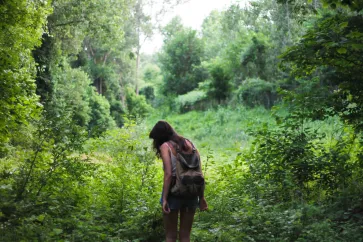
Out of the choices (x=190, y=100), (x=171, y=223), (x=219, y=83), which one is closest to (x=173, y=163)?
(x=171, y=223)

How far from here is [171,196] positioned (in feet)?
15.6

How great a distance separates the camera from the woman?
15.6 feet

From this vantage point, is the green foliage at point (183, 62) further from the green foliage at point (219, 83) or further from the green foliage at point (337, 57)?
the green foliage at point (337, 57)

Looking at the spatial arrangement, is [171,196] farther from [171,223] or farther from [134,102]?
[134,102]

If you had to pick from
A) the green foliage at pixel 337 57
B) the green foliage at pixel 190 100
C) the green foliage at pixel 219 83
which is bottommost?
the green foliage at pixel 190 100

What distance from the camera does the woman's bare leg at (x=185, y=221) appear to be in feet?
16.0

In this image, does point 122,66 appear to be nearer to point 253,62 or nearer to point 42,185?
point 253,62

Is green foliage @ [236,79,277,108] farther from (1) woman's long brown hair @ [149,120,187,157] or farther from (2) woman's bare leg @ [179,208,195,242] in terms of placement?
(2) woman's bare leg @ [179,208,195,242]

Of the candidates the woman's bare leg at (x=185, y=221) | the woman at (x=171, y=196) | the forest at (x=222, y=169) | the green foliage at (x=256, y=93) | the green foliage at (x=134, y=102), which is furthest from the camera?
the green foliage at (x=134, y=102)

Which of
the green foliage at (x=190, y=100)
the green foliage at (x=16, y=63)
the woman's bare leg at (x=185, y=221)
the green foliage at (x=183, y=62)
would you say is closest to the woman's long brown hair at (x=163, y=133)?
the woman's bare leg at (x=185, y=221)

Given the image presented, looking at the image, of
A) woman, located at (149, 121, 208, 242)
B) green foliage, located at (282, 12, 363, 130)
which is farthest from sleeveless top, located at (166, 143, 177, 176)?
green foliage, located at (282, 12, 363, 130)

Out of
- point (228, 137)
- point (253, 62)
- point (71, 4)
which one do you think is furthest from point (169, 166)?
point (253, 62)

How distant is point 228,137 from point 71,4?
52.3 ft

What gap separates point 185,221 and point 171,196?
14.7 inches
